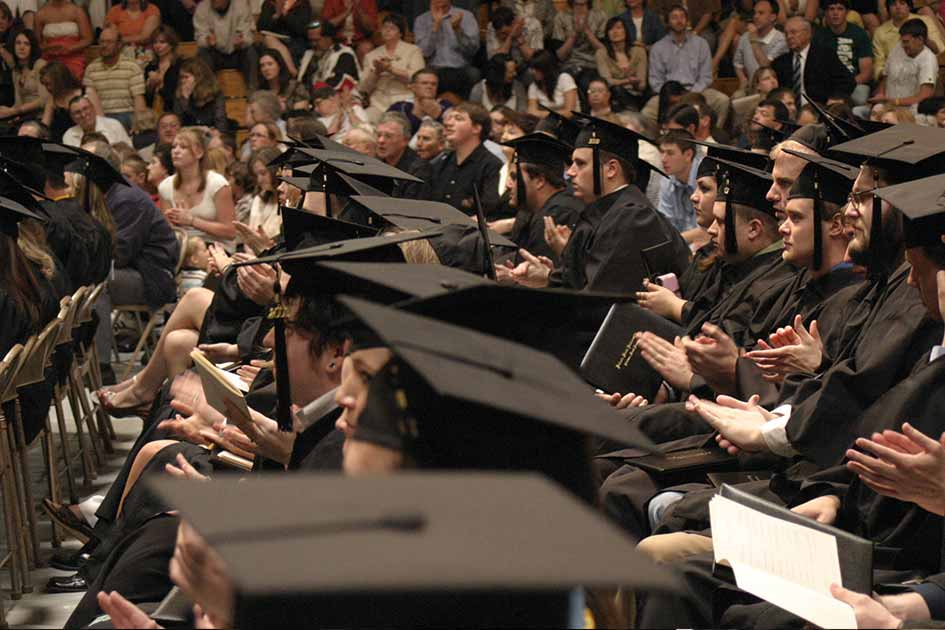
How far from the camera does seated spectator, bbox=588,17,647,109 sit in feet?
43.6

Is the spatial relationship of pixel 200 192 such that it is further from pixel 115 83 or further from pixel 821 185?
pixel 821 185

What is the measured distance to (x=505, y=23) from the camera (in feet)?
46.3

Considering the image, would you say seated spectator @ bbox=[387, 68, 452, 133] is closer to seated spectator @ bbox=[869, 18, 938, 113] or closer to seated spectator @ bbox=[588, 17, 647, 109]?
seated spectator @ bbox=[588, 17, 647, 109]

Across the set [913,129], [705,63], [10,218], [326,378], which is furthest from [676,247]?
[705,63]

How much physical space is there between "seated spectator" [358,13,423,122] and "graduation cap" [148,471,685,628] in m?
12.4

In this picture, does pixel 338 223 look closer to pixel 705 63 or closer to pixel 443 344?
pixel 443 344

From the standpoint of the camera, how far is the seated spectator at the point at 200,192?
33.6 feet

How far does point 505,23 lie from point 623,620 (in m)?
12.6

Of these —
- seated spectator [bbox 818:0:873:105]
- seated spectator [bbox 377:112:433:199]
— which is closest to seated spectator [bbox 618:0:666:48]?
seated spectator [bbox 818:0:873:105]

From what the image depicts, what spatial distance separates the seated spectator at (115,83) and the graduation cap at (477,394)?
1286cm

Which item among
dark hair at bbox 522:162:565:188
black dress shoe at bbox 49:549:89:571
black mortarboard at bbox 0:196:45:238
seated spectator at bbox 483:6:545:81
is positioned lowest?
seated spectator at bbox 483:6:545:81

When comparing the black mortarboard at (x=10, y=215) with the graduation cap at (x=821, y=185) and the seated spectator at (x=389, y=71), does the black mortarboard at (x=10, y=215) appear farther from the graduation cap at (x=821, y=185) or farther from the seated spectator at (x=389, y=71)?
the seated spectator at (x=389, y=71)

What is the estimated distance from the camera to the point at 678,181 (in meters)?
9.56

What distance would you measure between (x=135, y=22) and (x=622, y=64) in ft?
17.4
